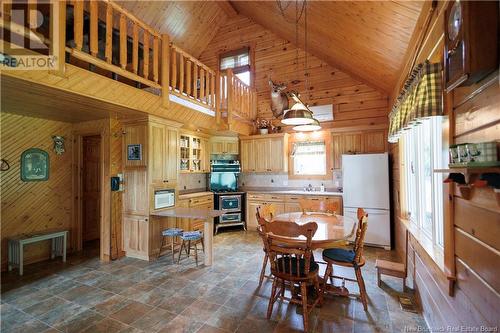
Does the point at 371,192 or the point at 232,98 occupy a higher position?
the point at 232,98

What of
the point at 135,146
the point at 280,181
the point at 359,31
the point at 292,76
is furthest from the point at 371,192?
the point at 135,146

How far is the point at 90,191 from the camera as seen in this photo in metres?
5.11

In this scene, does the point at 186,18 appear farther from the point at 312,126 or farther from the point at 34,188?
the point at 34,188

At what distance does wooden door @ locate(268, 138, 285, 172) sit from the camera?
18.9 ft

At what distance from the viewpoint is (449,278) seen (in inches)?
61.9

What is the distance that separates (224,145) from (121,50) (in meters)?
3.43

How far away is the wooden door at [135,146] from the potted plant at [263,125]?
118 inches

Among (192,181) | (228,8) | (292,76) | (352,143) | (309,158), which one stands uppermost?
(228,8)

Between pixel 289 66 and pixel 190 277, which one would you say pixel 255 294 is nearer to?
pixel 190 277

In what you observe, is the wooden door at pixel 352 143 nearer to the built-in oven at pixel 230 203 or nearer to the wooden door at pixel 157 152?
the built-in oven at pixel 230 203

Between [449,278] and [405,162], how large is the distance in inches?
97.3

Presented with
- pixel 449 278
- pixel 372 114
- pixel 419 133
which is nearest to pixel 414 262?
pixel 449 278

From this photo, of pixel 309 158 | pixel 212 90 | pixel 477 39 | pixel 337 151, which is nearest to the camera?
pixel 477 39

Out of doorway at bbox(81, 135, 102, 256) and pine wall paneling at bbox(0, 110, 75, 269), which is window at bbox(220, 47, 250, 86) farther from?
pine wall paneling at bbox(0, 110, 75, 269)
